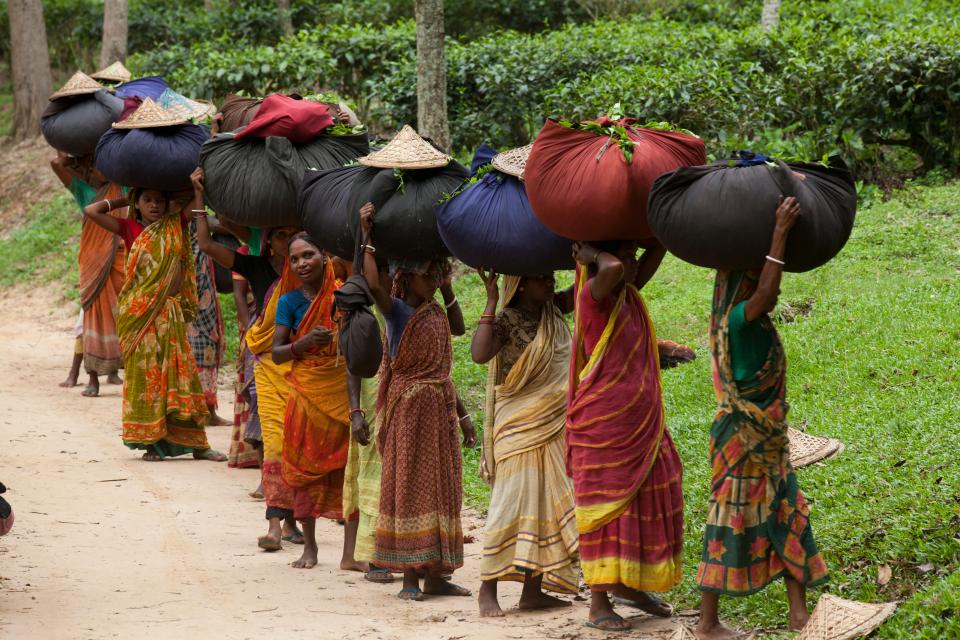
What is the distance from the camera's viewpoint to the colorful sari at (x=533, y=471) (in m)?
5.95

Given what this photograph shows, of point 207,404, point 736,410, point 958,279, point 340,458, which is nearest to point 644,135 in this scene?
point 736,410

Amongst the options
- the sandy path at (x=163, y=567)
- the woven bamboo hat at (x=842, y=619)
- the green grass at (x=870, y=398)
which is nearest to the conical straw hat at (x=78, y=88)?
the sandy path at (x=163, y=567)

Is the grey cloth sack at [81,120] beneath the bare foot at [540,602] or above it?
above

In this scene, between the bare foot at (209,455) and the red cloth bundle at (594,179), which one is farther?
the bare foot at (209,455)

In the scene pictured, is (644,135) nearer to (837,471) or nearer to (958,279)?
(837,471)

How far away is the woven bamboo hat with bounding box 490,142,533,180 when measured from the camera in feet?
19.9

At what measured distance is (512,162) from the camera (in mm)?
6156

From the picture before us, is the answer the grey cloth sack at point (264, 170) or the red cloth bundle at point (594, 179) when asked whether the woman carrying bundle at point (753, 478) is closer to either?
the red cloth bundle at point (594, 179)

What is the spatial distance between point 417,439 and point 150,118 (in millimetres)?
4059

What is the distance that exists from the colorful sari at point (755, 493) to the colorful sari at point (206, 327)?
584cm

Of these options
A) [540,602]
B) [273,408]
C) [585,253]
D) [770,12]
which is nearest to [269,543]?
[273,408]

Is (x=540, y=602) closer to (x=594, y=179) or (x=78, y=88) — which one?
(x=594, y=179)

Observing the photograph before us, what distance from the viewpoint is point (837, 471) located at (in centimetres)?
669

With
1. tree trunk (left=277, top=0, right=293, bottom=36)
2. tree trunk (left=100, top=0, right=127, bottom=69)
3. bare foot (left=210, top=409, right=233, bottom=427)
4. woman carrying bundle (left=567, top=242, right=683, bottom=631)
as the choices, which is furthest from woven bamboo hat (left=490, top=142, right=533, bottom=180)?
tree trunk (left=277, top=0, right=293, bottom=36)
